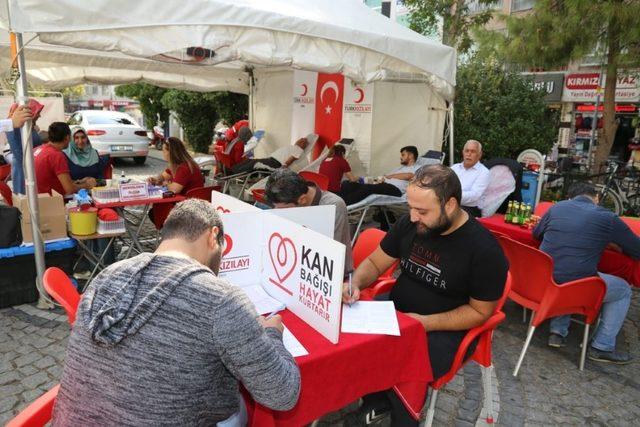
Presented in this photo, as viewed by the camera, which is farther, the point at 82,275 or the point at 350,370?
the point at 82,275

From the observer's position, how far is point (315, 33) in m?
4.59

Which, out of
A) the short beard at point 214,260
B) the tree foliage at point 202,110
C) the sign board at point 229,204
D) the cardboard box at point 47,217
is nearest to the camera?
the short beard at point 214,260

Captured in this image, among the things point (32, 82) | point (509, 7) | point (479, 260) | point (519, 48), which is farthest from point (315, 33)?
point (509, 7)

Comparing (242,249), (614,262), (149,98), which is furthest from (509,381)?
(149,98)

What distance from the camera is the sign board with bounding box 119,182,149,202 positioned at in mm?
4332

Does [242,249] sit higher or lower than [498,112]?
lower

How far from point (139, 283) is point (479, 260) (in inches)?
61.7

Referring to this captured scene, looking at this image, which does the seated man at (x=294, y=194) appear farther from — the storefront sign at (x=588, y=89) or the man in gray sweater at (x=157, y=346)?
the storefront sign at (x=588, y=89)

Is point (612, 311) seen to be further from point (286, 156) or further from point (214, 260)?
point (286, 156)

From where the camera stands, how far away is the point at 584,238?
3.31 meters

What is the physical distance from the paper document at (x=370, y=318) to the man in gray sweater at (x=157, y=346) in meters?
0.68

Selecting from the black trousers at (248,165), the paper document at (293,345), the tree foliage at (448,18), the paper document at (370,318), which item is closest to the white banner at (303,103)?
the black trousers at (248,165)

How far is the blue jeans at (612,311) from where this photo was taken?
349 centimetres

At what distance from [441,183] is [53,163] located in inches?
150
